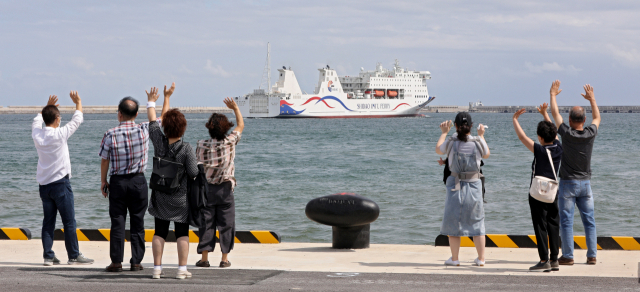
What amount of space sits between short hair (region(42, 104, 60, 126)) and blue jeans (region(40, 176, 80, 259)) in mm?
523

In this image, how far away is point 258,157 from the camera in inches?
1235

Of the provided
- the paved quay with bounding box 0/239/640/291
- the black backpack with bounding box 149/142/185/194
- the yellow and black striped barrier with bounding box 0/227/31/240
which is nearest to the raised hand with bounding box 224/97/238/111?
the black backpack with bounding box 149/142/185/194

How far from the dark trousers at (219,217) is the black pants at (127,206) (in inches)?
20.3

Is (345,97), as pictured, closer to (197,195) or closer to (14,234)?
(14,234)

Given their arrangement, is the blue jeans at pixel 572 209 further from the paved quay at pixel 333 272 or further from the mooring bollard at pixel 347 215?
the mooring bollard at pixel 347 215

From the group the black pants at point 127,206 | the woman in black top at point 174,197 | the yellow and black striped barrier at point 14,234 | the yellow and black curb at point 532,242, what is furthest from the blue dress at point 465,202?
the yellow and black striped barrier at point 14,234

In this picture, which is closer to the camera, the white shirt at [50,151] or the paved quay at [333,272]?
the paved quay at [333,272]

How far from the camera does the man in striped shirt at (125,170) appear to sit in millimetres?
5156

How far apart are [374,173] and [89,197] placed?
11.0 metres

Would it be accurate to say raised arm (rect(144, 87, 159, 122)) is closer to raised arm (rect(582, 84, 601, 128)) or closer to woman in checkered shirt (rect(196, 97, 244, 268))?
woman in checkered shirt (rect(196, 97, 244, 268))

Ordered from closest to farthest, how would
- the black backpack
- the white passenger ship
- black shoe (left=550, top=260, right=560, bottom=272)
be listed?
1. the black backpack
2. black shoe (left=550, top=260, right=560, bottom=272)
3. the white passenger ship

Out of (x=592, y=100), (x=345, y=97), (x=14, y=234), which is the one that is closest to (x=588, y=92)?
(x=592, y=100)

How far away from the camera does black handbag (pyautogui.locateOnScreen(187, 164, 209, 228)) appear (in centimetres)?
506

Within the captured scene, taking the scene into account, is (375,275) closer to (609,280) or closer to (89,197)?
(609,280)
